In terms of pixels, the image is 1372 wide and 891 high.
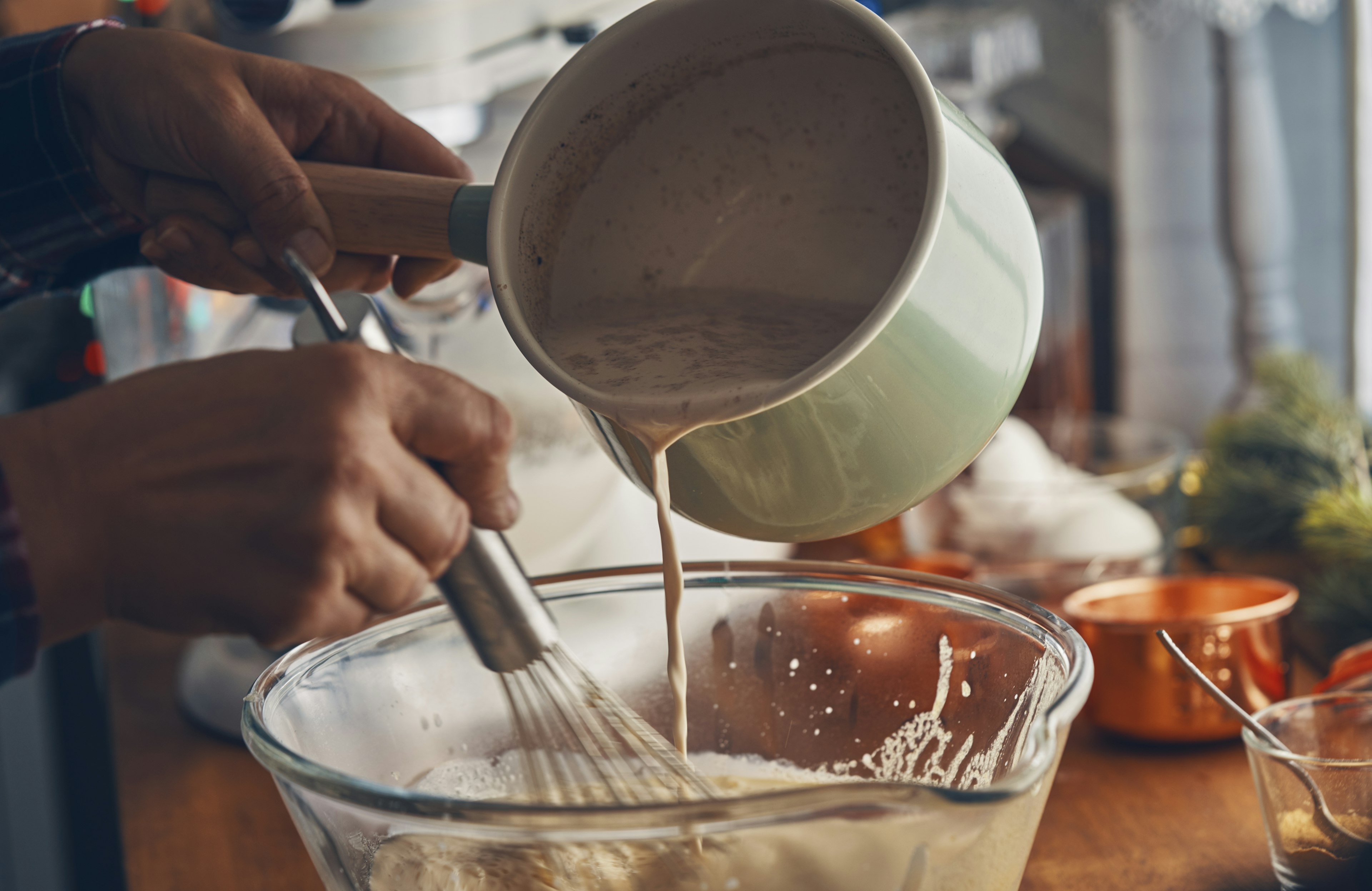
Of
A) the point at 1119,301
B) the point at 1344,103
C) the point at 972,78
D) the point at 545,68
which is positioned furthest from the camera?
the point at 1119,301

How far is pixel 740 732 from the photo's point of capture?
488mm

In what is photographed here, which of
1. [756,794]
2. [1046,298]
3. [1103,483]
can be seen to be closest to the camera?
[756,794]

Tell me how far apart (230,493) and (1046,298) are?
37.0 inches

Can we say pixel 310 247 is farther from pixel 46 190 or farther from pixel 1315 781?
pixel 1315 781

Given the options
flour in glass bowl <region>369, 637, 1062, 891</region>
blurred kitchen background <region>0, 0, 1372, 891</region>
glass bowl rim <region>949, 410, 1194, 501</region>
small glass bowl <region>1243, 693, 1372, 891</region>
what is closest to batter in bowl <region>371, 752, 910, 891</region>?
flour in glass bowl <region>369, 637, 1062, 891</region>

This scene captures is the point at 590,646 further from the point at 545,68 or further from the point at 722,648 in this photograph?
the point at 545,68

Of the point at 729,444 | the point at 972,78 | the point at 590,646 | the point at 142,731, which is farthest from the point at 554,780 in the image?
the point at 972,78

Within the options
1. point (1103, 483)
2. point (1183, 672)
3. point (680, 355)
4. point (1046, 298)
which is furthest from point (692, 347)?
point (1046, 298)

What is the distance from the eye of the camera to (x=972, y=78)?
1.10 m

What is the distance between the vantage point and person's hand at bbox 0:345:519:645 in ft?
1.08

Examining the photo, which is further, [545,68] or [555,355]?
[545,68]

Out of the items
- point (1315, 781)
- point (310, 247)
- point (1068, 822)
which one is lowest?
point (1068, 822)

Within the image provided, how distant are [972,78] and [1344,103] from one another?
18.9 inches

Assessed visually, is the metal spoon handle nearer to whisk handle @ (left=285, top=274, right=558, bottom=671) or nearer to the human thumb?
whisk handle @ (left=285, top=274, right=558, bottom=671)
